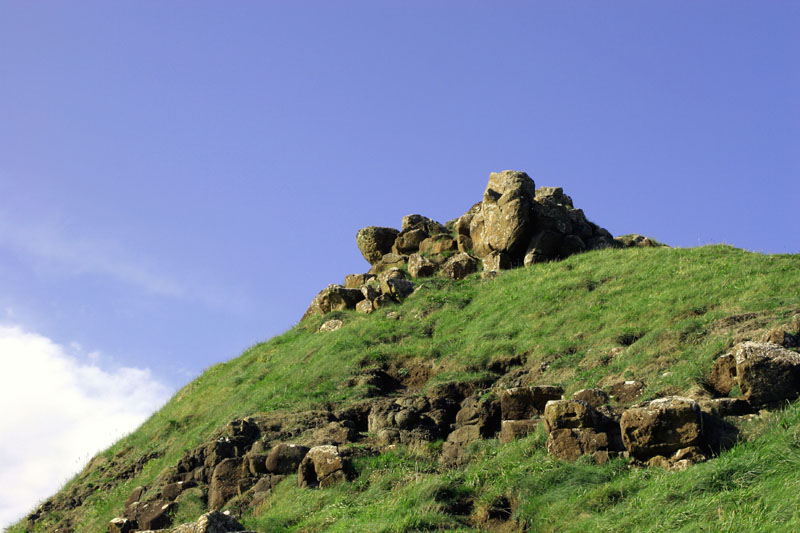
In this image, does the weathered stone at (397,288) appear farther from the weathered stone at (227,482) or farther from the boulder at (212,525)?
the boulder at (212,525)

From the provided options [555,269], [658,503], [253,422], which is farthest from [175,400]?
Answer: [658,503]

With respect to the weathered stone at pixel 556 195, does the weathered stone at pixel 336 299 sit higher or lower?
lower

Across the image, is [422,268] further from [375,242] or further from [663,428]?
[663,428]

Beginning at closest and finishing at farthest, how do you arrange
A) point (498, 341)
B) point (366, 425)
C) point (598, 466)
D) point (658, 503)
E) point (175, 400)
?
1. point (658, 503)
2. point (598, 466)
3. point (366, 425)
4. point (498, 341)
5. point (175, 400)

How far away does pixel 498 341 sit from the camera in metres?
24.2

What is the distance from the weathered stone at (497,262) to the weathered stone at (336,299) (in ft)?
19.2

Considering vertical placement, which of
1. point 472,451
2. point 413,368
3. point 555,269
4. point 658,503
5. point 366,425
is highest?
point 555,269

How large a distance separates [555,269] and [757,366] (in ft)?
51.4

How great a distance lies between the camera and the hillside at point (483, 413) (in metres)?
13.1

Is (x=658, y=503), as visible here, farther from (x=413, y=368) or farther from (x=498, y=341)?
(x=413, y=368)

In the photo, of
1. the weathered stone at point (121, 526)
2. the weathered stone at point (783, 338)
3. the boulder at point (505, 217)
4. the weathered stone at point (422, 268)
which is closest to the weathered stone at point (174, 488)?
the weathered stone at point (121, 526)

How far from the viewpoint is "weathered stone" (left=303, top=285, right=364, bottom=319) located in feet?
111

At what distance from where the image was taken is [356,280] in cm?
3750

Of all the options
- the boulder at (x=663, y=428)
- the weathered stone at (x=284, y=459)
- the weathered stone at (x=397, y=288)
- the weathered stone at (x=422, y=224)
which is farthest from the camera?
the weathered stone at (x=422, y=224)
